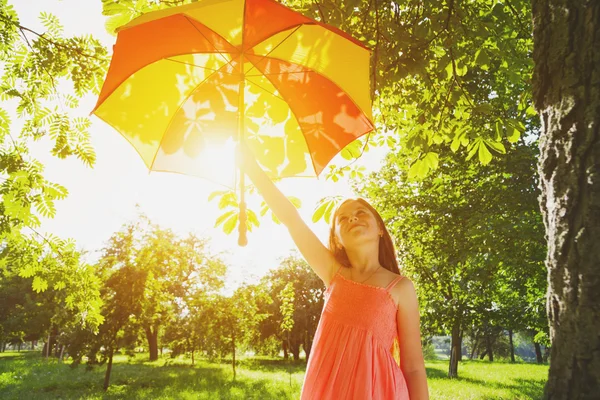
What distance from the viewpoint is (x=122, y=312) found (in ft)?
40.8

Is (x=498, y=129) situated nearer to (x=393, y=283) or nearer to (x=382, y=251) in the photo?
(x=382, y=251)

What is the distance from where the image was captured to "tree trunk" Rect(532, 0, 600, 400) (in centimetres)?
123

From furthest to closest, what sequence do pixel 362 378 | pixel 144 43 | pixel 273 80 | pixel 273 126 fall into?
pixel 273 126, pixel 273 80, pixel 144 43, pixel 362 378

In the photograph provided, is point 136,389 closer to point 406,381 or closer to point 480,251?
point 480,251

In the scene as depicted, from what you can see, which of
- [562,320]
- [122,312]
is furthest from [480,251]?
[122,312]

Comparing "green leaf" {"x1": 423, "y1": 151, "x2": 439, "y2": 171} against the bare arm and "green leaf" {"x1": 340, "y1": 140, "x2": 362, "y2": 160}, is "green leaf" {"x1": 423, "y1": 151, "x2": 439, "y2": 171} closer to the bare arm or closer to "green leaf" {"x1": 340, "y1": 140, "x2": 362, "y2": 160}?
"green leaf" {"x1": 340, "y1": 140, "x2": 362, "y2": 160}

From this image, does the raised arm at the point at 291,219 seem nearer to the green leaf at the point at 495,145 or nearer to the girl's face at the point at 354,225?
the girl's face at the point at 354,225

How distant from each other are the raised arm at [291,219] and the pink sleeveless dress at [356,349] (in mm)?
186

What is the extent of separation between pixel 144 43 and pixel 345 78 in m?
1.34

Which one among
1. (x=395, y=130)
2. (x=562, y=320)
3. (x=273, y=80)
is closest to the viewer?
(x=562, y=320)

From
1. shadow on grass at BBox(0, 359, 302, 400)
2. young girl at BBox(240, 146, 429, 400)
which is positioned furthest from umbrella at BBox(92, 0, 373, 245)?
shadow on grass at BBox(0, 359, 302, 400)

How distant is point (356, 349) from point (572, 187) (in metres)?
1.28

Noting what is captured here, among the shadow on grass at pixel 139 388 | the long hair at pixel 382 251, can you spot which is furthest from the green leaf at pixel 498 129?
the shadow on grass at pixel 139 388

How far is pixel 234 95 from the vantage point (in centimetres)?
296
